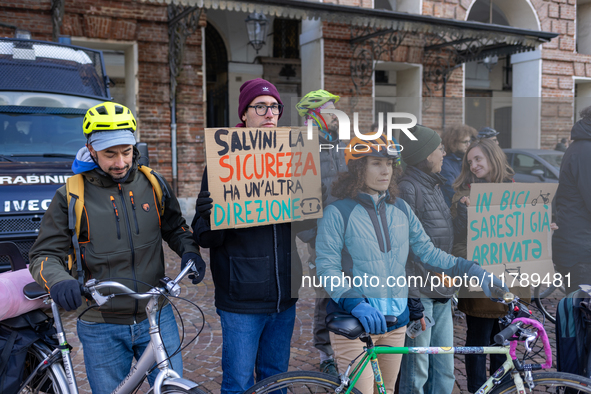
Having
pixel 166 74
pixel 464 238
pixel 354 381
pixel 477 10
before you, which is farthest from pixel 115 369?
pixel 477 10

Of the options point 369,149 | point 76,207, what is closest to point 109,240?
point 76,207

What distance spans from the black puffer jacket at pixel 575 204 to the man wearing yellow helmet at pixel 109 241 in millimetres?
2023

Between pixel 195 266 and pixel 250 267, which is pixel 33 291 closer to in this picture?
pixel 195 266

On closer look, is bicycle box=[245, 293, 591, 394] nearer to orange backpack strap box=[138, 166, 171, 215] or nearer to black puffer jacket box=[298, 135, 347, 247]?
black puffer jacket box=[298, 135, 347, 247]

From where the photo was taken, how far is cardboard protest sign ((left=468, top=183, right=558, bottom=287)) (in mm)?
2645

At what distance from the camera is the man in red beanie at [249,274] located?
2477 millimetres

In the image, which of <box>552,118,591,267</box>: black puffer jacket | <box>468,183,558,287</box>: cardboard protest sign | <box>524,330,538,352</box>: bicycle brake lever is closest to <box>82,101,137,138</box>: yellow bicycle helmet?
<box>468,183,558,287</box>: cardboard protest sign

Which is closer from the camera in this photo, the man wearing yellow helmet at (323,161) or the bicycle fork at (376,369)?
the bicycle fork at (376,369)

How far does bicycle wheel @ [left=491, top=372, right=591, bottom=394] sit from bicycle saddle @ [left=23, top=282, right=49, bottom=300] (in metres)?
2.16

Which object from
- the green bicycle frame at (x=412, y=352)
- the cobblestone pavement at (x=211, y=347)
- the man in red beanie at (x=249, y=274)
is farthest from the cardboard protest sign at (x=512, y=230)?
the cobblestone pavement at (x=211, y=347)

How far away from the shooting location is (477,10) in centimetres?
1634

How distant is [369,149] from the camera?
2.40 meters

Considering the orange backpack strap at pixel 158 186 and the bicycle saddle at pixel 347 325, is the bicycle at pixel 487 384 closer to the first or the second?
the bicycle saddle at pixel 347 325

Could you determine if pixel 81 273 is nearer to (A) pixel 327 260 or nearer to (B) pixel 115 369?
(B) pixel 115 369
